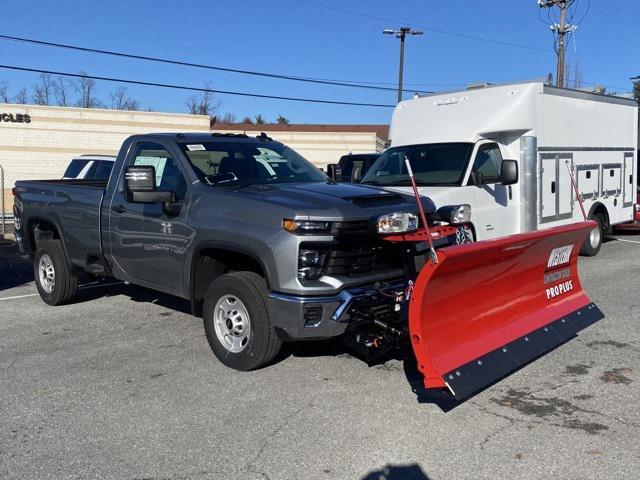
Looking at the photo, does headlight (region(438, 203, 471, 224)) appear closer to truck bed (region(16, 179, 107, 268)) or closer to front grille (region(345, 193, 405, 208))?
front grille (region(345, 193, 405, 208))

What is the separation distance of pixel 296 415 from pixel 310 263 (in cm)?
111

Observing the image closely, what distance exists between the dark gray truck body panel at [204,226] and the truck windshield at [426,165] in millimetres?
2979

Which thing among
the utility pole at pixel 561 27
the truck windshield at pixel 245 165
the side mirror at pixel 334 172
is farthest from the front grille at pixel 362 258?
the utility pole at pixel 561 27

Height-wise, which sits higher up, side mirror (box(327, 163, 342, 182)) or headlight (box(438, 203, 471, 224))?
side mirror (box(327, 163, 342, 182))

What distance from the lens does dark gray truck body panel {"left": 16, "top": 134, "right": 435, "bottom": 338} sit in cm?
482

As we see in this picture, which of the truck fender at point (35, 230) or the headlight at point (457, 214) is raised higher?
the headlight at point (457, 214)

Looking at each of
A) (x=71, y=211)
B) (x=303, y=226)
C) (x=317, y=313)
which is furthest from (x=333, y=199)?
(x=71, y=211)

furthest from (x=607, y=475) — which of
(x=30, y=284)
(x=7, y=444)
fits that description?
(x=30, y=284)

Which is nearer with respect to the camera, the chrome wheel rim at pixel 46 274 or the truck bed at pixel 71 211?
the truck bed at pixel 71 211

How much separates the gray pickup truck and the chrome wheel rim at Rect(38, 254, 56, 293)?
93 centimetres

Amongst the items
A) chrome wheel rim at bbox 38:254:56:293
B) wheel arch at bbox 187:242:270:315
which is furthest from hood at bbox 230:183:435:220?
chrome wheel rim at bbox 38:254:56:293

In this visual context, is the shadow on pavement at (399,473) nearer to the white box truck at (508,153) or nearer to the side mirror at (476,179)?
the white box truck at (508,153)

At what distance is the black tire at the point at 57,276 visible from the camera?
780cm

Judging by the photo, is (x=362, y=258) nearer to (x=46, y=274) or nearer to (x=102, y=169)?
(x=46, y=274)
